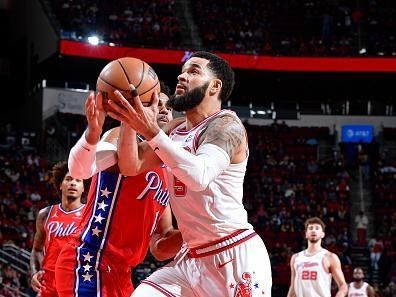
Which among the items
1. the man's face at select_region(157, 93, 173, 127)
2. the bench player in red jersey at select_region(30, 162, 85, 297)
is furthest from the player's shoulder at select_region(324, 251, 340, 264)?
the man's face at select_region(157, 93, 173, 127)

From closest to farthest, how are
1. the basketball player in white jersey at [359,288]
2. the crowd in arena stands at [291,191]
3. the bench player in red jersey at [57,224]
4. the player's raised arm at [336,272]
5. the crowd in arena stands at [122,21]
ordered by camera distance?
the bench player in red jersey at [57,224] → the player's raised arm at [336,272] → the basketball player in white jersey at [359,288] → the crowd in arena stands at [291,191] → the crowd in arena stands at [122,21]

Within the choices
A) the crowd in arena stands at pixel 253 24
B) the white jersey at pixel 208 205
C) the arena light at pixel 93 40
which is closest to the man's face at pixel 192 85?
the white jersey at pixel 208 205

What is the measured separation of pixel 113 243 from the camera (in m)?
4.63

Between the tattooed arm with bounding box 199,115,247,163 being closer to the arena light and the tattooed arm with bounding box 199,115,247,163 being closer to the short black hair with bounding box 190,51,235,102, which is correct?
the short black hair with bounding box 190,51,235,102

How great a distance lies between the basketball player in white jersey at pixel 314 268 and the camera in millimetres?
9945

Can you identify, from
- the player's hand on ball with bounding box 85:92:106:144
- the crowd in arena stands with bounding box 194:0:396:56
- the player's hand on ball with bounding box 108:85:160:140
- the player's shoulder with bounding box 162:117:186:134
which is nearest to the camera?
the player's hand on ball with bounding box 108:85:160:140

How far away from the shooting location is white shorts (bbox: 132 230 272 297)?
4.39 m

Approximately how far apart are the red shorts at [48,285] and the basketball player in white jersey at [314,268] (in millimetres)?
4451

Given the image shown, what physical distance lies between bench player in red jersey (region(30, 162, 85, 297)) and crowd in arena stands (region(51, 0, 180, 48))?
18243 mm

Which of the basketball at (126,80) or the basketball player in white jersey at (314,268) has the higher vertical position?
the basketball at (126,80)

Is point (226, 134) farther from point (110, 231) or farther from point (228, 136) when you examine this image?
point (110, 231)

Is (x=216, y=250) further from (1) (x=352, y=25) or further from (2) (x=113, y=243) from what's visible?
(1) (x=352, y=25)

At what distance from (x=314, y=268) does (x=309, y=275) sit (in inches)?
4.7

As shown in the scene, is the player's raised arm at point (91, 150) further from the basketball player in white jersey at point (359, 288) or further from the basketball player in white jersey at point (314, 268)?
the basketball player in white jersey at point (359, 288)
